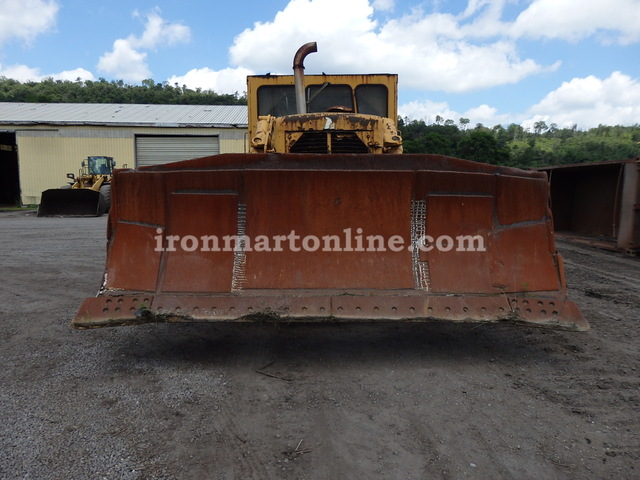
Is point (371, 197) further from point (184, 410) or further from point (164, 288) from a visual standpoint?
point (184, 410)

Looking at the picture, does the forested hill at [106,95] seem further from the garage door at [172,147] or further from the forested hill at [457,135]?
the garage door at [172,147]

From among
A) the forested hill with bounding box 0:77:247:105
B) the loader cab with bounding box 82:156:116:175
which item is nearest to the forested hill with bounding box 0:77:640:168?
the forested hill with bounding box 0:77:247:105

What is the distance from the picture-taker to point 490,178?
3.12 meters

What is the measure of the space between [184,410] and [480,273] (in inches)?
78.6

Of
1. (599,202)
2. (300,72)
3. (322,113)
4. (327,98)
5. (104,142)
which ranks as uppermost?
(104,142)

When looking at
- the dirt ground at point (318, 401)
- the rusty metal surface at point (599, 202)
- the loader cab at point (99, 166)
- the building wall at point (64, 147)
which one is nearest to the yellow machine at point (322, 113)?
the dirt ground at point (318, 401)

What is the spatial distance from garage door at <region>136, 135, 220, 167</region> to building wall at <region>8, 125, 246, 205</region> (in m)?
0.32

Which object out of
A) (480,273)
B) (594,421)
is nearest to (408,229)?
(480,273)

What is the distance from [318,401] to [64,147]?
2581 centimetres

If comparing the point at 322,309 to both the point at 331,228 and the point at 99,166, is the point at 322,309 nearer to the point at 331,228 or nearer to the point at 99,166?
the point at 331,228

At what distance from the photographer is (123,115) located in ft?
86.6

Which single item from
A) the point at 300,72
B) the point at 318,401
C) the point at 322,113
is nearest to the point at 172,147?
the point at 300,72

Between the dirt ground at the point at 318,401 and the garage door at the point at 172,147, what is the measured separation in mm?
20410

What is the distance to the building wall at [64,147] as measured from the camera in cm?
2372
